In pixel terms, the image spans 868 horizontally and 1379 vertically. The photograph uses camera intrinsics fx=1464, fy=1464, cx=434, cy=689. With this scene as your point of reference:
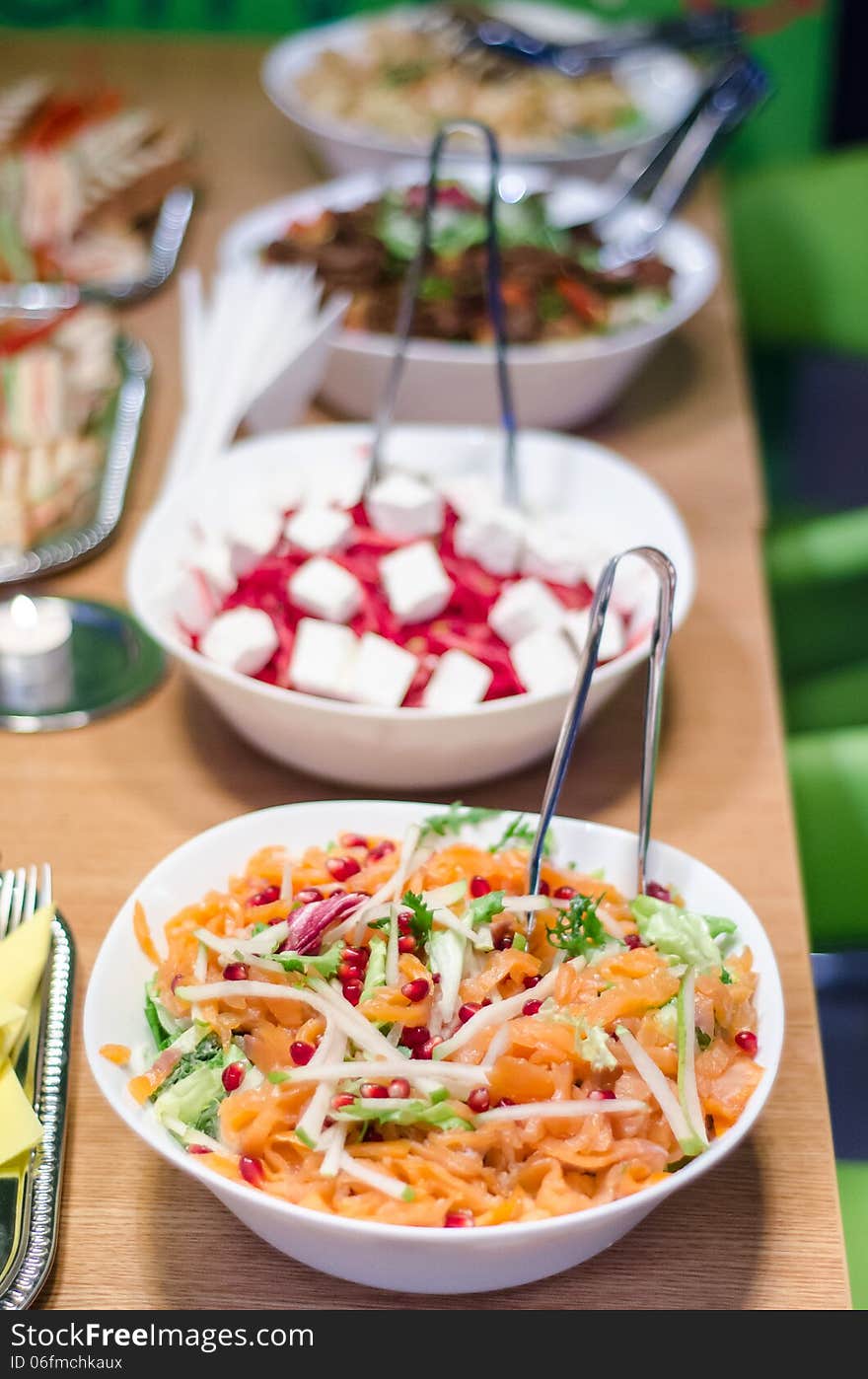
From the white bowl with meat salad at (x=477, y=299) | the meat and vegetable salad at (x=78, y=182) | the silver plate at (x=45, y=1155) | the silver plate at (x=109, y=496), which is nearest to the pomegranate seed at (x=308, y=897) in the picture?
the silver plate at (x=45, y=1155)

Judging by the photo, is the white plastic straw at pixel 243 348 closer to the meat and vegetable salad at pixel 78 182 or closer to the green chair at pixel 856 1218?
the meat and vegetable salad at pixel 78 182

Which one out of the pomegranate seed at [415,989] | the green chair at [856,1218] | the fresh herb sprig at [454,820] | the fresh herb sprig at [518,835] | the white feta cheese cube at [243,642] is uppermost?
the pomegranate seed at [415,989]

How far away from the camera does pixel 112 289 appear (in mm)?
2256

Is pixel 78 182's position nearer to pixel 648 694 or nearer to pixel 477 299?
pixel 477 299

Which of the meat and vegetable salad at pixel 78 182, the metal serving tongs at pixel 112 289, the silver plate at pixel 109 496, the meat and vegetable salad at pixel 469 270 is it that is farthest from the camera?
the meat and vegetable salad at pixel 78 182

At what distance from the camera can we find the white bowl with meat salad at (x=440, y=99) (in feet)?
8.22

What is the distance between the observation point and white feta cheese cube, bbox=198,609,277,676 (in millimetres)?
1306

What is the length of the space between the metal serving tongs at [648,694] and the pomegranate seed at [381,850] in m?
0.11

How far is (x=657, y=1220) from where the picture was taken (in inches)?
39.1

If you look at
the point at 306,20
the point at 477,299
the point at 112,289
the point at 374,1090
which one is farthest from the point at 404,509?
the point at 306,20

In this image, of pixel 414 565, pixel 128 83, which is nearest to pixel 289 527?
pixel 414 565

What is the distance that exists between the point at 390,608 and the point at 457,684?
0.42 ft

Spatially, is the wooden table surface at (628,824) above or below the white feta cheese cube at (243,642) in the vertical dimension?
below

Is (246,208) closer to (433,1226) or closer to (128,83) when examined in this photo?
(128,83)
